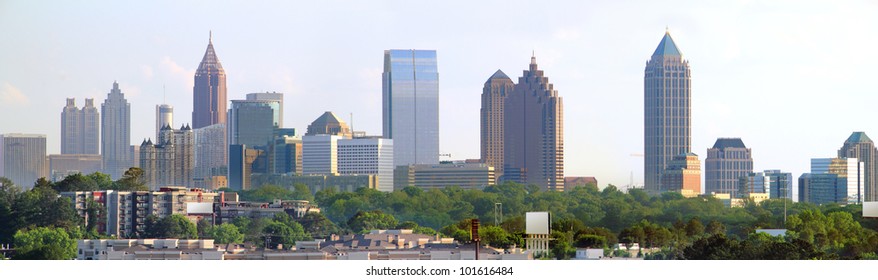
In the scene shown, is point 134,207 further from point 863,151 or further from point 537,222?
point 863,151

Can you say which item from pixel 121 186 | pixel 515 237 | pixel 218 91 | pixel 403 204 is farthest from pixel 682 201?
pixel 218 91

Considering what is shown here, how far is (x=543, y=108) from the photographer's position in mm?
90125

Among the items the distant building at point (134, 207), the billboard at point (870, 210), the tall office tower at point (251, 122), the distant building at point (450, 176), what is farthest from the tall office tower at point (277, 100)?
the billboard at point (870, 210)

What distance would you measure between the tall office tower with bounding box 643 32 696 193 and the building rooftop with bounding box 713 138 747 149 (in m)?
2.39

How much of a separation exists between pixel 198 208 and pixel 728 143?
165ft

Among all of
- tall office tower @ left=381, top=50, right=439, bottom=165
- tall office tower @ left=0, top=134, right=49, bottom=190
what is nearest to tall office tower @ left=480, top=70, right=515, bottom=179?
tall office tower @ left=381, top=50, right=439, bottom=165

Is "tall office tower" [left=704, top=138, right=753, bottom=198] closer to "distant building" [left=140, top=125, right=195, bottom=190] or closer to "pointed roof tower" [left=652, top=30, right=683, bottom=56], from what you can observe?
"pointed roof tower" [left=652, top=30, right=683, bottom=56]

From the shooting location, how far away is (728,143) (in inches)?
3533

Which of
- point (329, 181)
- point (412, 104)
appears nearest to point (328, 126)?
point (412, 104)

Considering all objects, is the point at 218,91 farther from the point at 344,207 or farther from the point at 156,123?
the point at 344,207

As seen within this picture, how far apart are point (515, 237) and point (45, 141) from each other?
5404 centimetres

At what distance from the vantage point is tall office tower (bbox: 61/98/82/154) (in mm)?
88438

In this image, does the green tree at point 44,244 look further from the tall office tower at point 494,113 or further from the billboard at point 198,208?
the tall office tower at point 494,113

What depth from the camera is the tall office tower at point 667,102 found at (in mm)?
93125
